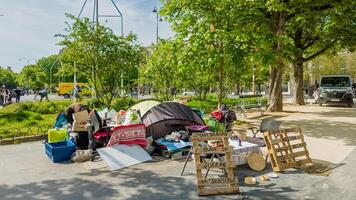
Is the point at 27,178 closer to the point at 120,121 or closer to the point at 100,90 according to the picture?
the point at 120,121

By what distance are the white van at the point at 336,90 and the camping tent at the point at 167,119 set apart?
695 inches

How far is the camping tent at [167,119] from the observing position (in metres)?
9.44

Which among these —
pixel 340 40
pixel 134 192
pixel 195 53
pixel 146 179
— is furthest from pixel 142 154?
pixel 340 40

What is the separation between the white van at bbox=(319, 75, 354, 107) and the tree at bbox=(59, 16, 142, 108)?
15986 mm

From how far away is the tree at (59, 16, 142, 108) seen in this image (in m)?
14.4

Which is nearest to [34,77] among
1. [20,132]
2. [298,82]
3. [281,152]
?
[298,82]

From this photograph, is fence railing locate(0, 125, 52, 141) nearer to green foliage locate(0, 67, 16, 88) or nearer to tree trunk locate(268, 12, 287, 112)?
tree trunk locate(268, 12, 287, 112)

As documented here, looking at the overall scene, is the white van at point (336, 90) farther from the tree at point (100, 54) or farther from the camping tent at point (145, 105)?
the camping tent at point (145, 105)

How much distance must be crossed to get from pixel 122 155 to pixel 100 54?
27.0 feet

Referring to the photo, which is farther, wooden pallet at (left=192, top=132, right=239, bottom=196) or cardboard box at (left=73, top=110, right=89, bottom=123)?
cardboard box at (left=73, top=110, right=89, bottom=123)

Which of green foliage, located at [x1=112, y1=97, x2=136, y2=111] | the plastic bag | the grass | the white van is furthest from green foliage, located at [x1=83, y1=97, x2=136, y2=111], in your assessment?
the white van

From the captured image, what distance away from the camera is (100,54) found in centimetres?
1496

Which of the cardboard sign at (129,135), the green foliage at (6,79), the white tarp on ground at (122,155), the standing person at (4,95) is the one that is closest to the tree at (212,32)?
the cardboard sign at (129,135)

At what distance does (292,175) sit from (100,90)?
12253 millimetres
